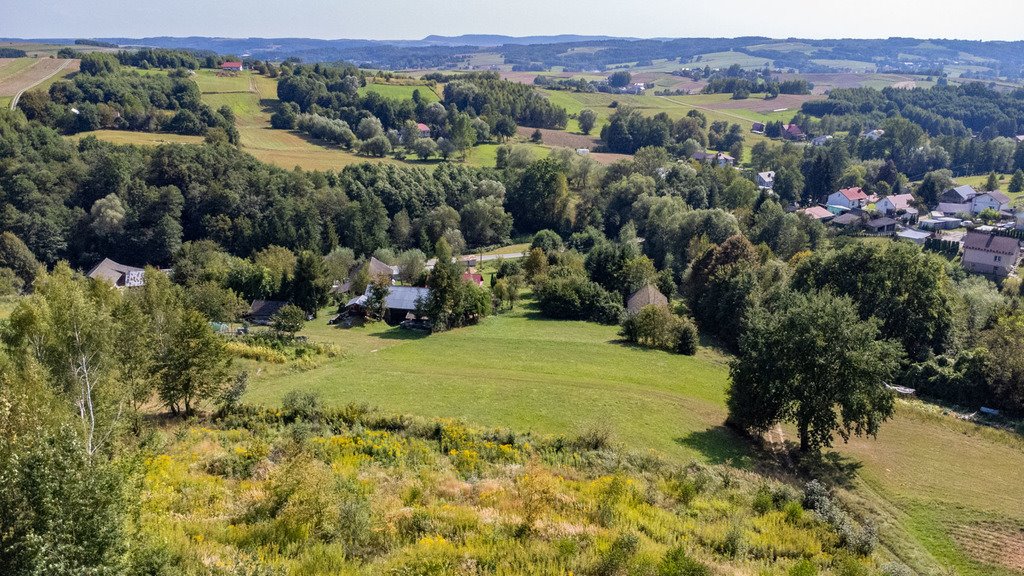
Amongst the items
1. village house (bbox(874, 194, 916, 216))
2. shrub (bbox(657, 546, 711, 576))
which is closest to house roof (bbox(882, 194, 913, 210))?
village house (bbox(874, 194, 916, 216))

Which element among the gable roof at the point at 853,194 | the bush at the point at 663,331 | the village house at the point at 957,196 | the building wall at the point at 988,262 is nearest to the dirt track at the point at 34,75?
the bush at the point at 663,331

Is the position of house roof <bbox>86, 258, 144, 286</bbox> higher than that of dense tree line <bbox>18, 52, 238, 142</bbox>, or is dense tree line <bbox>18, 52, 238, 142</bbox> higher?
dense tree line <bbox>18, 52, 238, 142</bbox>

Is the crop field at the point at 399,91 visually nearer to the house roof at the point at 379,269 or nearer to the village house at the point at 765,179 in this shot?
the village house at the point at 765,179

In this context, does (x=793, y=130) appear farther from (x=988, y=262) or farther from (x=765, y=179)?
(x=988, y=262)

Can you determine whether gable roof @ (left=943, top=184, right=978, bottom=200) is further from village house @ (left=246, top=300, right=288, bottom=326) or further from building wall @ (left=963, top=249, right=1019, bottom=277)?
village house @ (left=246, top=300, right=288, bottom=326)

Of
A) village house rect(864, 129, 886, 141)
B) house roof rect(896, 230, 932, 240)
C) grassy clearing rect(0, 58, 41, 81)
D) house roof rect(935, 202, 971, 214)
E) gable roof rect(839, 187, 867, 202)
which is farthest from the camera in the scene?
village house rect(864, 129, 886, 141)

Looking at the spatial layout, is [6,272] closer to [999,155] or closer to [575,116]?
[575,116]
